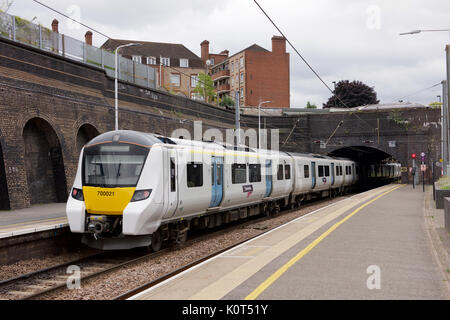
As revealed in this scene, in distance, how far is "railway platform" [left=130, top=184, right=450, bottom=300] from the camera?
22.0 feet

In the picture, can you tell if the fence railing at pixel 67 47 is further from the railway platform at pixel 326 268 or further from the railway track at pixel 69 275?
the railway platform at pixel 326 268

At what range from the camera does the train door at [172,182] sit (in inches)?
453

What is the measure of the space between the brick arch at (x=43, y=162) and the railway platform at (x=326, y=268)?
11940 millimetres

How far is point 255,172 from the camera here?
59.7ft

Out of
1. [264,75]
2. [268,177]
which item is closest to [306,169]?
[268,177]

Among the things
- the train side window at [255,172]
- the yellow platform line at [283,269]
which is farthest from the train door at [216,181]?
the yellow platform line at [283,269]

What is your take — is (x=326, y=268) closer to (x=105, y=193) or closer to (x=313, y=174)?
(x=105, y=193)

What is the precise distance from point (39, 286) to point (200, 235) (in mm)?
7197

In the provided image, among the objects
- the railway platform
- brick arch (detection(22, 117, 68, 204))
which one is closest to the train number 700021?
the railway platform

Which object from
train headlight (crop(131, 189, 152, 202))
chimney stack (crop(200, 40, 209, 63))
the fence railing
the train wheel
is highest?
chimney stack (crop(200, 40, 209, 63))

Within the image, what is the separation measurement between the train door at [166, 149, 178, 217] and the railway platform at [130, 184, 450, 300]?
6.81 ft

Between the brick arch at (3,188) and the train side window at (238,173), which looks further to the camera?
the brick arch at (3,188)

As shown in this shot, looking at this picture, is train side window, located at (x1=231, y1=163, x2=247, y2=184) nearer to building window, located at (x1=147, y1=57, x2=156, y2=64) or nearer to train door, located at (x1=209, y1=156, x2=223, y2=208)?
train door, located at (x1=209, y1=156, x2=223, y2=208)
